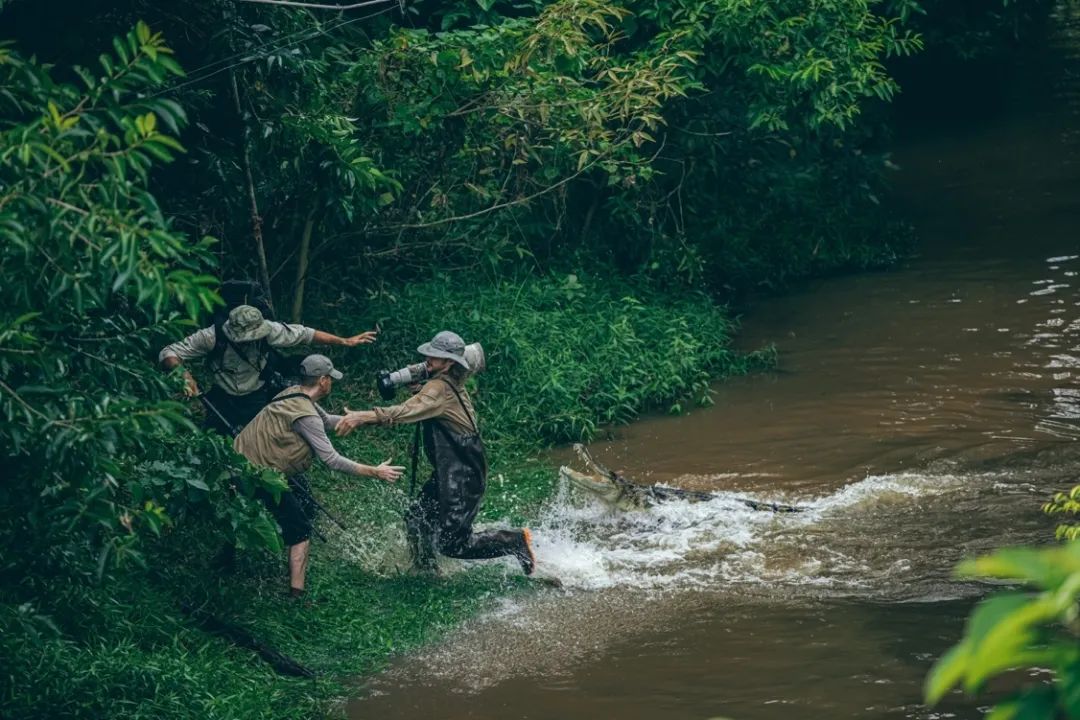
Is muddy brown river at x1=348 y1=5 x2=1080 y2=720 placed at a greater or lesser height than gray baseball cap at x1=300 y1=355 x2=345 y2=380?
lesser

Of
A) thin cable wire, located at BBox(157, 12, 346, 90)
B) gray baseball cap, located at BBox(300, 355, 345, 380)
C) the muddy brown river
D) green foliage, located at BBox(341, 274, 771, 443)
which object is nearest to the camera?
the muddy brown river

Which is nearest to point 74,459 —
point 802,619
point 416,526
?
point 416,526

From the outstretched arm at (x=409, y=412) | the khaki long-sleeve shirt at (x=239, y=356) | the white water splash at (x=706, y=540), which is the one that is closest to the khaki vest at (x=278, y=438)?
the outstretched arm at (x=409, y=412)

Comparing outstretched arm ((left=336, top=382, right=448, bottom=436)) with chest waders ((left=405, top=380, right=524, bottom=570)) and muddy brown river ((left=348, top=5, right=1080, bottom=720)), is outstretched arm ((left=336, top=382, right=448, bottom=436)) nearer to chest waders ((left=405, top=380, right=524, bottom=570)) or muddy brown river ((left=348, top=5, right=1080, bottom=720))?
chest waders ((left=405, top=380, right=524, bottom=570))

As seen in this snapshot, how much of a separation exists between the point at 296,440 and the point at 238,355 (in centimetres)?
92

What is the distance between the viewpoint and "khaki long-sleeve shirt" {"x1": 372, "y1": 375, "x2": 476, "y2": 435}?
25.4ft

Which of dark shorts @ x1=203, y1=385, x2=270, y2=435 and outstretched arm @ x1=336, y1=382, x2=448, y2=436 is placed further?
dark shorts @ x1=203, y1=385, x2=270, y2=435

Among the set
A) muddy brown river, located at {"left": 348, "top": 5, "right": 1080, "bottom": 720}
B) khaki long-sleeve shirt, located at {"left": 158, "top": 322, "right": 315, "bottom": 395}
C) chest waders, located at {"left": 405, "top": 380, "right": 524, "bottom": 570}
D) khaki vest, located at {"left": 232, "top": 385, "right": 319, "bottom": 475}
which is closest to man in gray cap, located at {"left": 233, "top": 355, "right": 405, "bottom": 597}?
khaki vest, located at {"left": 232, "top": 385, "right": 319, "bottom": 475}

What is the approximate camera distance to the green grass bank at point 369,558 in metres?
6.26

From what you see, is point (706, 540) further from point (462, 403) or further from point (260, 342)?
point (260, 342)

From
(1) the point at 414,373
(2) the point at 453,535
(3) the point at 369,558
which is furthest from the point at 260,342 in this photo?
(2) the point at 453,535

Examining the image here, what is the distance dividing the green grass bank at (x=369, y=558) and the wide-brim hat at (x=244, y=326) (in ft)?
3.79

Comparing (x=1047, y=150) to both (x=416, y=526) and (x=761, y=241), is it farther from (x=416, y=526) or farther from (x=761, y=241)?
(x=416, y=526)

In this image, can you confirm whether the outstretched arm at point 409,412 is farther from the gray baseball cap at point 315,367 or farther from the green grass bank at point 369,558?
the green grass bank at point 369,558
